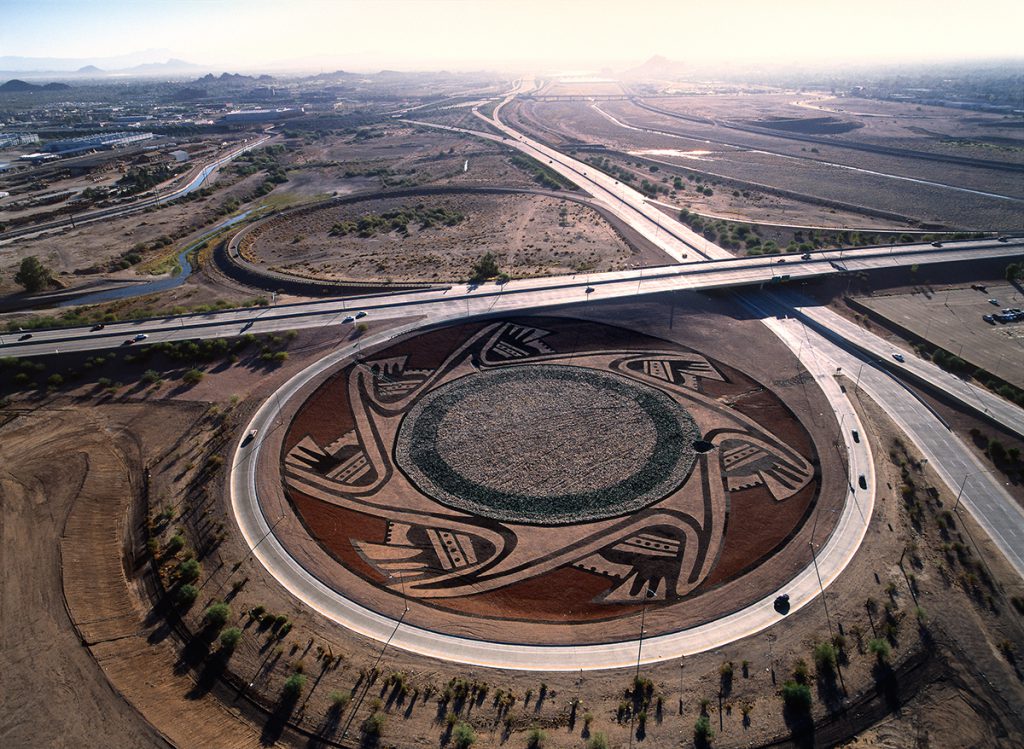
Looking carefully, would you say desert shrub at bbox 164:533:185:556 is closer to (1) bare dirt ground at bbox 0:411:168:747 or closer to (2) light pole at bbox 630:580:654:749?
(1) bare dirt ground at bbox 0:411:168:747

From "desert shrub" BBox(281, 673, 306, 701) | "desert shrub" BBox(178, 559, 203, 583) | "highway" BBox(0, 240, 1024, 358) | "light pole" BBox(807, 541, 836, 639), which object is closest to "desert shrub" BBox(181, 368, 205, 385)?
"highway" BBox(0, 240, 1024, 358)

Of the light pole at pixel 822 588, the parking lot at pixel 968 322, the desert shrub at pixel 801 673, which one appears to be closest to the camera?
the desert shrub at pixel 801 673

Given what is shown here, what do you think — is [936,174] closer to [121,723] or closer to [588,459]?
[588,459]

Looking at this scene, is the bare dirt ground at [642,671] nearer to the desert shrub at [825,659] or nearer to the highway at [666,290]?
the desert shrub at [825,659]

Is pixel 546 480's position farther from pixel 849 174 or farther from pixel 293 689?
pixel 849 174

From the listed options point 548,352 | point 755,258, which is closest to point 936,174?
point 755,258

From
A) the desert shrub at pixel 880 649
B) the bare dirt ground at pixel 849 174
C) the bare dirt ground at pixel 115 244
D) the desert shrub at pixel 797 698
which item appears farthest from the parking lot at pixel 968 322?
the bare dirt ground at pixel 115 244

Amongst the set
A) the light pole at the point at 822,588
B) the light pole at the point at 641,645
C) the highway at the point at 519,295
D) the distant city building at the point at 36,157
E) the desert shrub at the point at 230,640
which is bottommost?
the light pole at the point at 641,645
